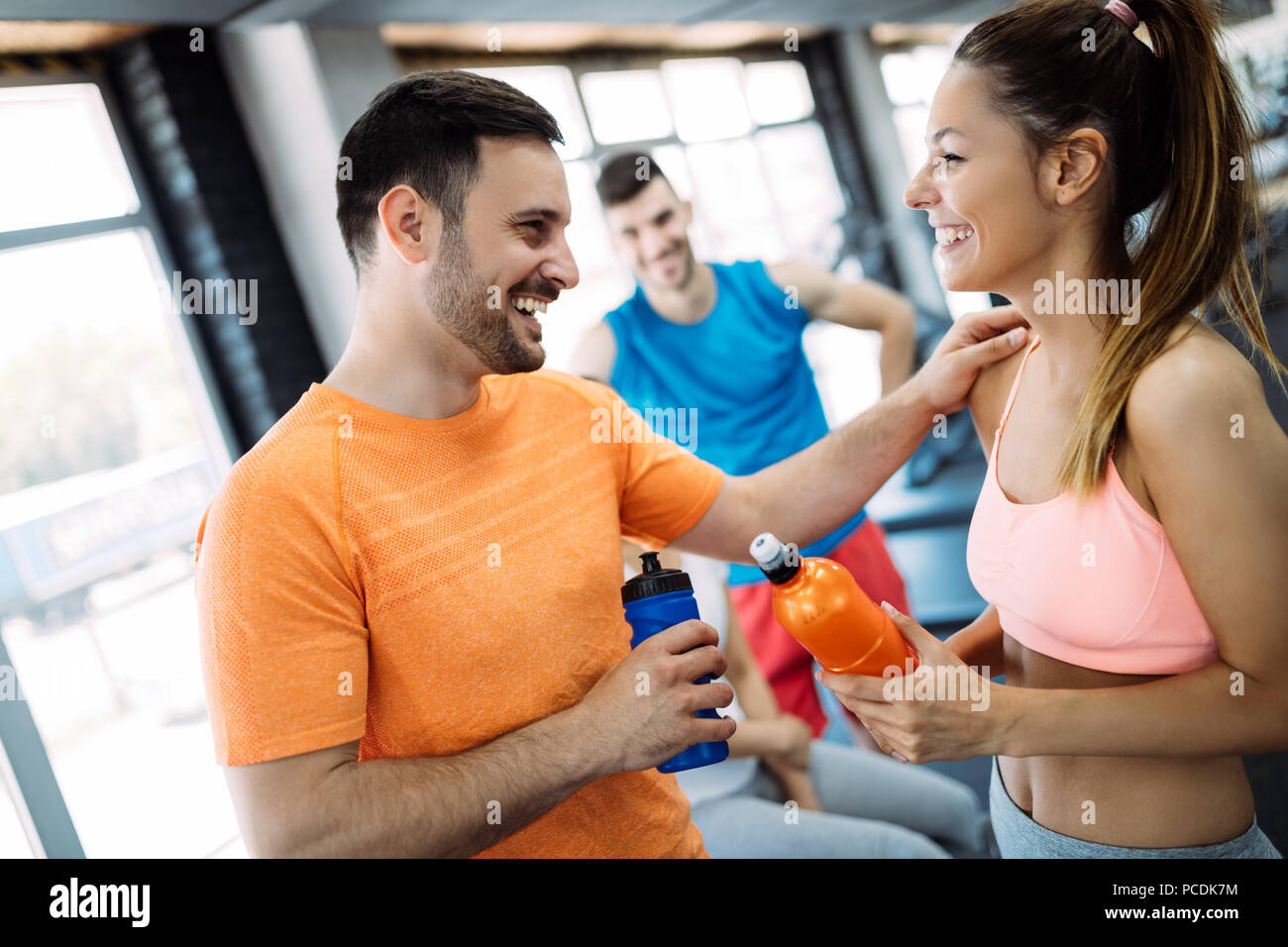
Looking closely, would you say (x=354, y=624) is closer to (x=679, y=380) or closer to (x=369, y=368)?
(x=369, y=368)

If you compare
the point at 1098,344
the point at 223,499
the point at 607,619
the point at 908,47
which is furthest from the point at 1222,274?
the point at 908,47

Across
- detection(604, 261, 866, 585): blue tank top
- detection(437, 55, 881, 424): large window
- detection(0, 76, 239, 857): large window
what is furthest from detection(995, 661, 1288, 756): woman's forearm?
detection(437, 55, 881, 424): large window

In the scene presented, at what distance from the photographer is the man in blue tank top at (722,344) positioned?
8.24ft

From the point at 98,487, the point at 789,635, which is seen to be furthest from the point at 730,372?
the point at 98,487

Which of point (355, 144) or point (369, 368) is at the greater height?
point (355, 144)

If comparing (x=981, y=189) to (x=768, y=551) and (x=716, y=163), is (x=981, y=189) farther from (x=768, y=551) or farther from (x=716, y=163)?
(x=716, y=163)

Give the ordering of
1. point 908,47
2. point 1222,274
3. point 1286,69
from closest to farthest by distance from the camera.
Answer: point 1222,274 → point 1286,69 → point 908,47

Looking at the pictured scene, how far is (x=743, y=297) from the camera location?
2553 mm

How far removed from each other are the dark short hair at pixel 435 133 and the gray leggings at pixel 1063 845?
92 cm

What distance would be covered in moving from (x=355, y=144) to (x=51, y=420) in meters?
2.37

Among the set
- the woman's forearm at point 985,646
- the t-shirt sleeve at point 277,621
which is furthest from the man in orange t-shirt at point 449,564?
the woman's forearm at point 985,646

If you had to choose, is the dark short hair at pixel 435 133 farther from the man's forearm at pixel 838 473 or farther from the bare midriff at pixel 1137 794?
the bare midriff at pixel 1137 794
